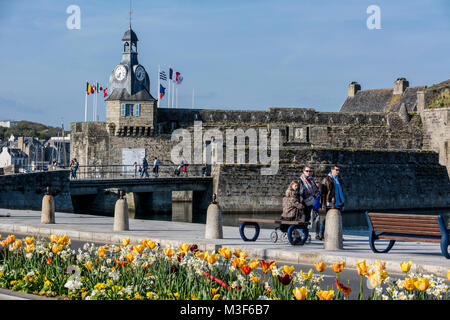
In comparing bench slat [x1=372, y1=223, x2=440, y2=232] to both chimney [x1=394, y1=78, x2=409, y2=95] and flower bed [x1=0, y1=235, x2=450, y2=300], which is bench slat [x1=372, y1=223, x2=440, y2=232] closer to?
flower bed [x1=0, y1=235, x2=450, y2=300]

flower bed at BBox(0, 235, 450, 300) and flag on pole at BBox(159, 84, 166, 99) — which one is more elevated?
flag on pole at BBox(159, 84, 166, 99)

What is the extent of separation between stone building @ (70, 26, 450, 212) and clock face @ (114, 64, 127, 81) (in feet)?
0.25

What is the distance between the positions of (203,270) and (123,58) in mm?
50104

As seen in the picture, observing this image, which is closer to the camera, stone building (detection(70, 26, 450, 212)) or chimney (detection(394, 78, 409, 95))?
stone building (detection(70, 26, 450, 212))

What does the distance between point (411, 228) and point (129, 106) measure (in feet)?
141

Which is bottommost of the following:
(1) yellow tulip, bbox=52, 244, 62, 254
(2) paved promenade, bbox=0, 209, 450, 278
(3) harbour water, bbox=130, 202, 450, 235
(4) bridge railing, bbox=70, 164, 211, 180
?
(3) harbour water, bbox=130, 202, 450, 235

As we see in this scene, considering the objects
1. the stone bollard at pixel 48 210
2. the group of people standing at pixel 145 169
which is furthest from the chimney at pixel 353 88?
the stone bollard at pixel 48 210

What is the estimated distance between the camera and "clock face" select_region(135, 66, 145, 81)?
5588cm

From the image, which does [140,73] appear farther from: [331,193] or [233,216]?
[331,193]

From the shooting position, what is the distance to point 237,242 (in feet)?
51.5

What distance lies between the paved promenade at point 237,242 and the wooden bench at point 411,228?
1.17 ft

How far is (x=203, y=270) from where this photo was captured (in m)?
8.84

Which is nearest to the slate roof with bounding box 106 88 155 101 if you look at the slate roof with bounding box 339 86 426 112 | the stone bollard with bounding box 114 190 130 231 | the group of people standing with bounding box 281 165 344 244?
the slate roof with bounding box 339 86 426 112
